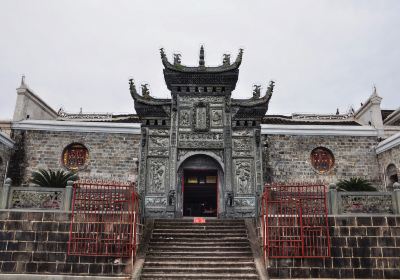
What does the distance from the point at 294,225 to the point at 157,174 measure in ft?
19.3

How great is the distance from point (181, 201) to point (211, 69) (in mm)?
5354

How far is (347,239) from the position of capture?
379 inches

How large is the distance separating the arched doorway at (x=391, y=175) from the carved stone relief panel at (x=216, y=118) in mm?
7742

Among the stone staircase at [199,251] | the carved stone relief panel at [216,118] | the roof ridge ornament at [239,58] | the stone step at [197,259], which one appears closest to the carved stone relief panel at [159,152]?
the carved stone relief panel at [216,118]

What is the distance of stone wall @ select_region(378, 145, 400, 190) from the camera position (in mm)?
15195

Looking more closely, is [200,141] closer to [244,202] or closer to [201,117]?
[201,117]

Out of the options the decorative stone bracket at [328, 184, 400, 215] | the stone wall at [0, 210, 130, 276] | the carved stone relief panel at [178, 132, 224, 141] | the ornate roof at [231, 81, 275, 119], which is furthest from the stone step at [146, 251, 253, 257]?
the ornate roof at [231, 81, 275, 119]

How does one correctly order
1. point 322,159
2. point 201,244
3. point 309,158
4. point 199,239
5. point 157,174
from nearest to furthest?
1. point 201,244
2. point 199,239
3. point 157,174
4. point 309,158
5. point 322,159

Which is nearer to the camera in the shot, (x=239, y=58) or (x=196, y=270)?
(x=196, y=270)

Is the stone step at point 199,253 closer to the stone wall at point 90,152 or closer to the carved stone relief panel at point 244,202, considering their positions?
the carved stone relief panel at point 244,202

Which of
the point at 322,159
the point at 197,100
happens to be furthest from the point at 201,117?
the point at 322,159

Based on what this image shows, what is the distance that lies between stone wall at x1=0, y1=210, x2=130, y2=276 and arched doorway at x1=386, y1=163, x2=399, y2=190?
1201 cm

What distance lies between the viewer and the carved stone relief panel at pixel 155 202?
1336cm

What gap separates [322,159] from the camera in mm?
16875
